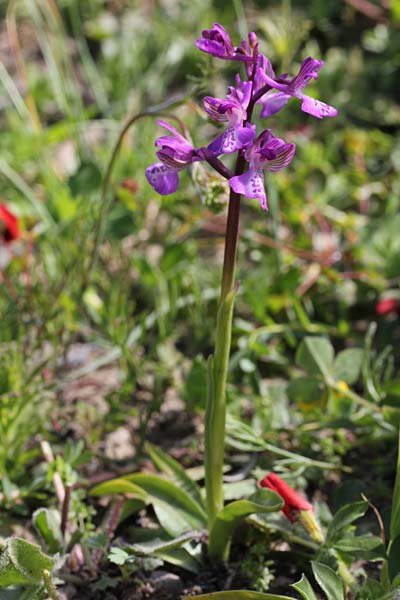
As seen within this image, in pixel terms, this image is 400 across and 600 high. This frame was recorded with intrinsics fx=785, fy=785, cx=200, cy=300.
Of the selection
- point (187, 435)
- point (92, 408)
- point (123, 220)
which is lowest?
point (187, 435)

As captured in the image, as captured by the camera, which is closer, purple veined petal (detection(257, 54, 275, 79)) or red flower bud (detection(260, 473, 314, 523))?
purple veined petal (detection(257, 54, 275, 79))

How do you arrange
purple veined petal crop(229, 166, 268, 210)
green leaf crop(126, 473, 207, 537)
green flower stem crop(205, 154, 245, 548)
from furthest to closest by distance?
green leaf crop(126, 473, 207, 537) → green flower stem crop(205, 154, 245, 548) → purple veined petal crop(229, 166, 268, 210)

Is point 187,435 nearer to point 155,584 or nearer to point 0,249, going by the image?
point 155,584

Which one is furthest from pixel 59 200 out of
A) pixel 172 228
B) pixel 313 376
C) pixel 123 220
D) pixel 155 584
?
pixel 155 584

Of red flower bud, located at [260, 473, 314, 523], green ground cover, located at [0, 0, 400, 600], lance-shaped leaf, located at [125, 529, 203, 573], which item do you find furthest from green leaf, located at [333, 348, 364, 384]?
lance-shaped leaf, located at [125, 529, 203, 573]

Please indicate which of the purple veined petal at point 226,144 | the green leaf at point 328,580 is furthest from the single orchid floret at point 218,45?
the green leaf at point 328,580

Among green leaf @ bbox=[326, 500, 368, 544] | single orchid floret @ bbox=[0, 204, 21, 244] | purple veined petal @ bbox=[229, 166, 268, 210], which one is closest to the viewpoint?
purple veined petal @ bbox=[229, 166, 268, 210]

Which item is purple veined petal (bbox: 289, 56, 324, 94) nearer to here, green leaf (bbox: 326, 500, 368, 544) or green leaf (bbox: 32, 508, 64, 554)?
green leaf (bbox: 326, 500, 368, 544)
